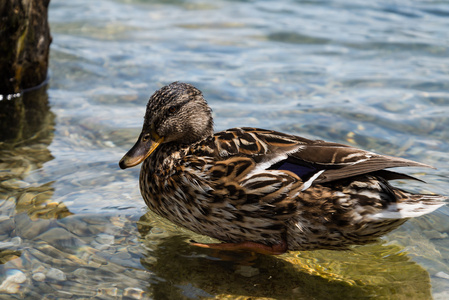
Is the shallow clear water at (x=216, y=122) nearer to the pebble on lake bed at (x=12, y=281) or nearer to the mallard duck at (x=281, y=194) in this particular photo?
the pebble on lake bed at (x=12, y=281)

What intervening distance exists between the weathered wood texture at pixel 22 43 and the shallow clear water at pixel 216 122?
38 centimetres

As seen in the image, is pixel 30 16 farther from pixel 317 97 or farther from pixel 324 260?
pixel 324 260

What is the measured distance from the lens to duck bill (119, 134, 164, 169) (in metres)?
4.99

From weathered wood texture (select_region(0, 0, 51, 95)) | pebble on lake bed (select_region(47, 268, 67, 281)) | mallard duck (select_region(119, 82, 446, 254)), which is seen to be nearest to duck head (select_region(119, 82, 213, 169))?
mallard duck (select_region(119, 82, 446, 254))

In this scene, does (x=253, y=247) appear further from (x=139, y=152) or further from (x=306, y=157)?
(x=139, y=152)

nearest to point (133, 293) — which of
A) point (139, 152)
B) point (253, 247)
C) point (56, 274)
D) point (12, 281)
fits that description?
point (56, 274)

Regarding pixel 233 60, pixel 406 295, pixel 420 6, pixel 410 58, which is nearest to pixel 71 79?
pixel 233 60

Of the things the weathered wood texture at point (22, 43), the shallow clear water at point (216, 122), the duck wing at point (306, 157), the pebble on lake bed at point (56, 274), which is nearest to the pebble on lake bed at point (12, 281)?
the shallow clear water at point (216, 122)

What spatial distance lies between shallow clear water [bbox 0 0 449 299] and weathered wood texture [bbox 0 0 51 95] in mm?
380

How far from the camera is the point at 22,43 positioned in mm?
7512

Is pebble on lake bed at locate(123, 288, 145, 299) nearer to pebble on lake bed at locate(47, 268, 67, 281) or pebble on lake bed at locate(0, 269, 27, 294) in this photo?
pebble on lake bed at locate(47, 268, 67, 281)

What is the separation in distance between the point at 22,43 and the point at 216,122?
2.60m

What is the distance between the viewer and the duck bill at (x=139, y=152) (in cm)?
499

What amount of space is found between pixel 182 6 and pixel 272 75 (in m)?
4.27
